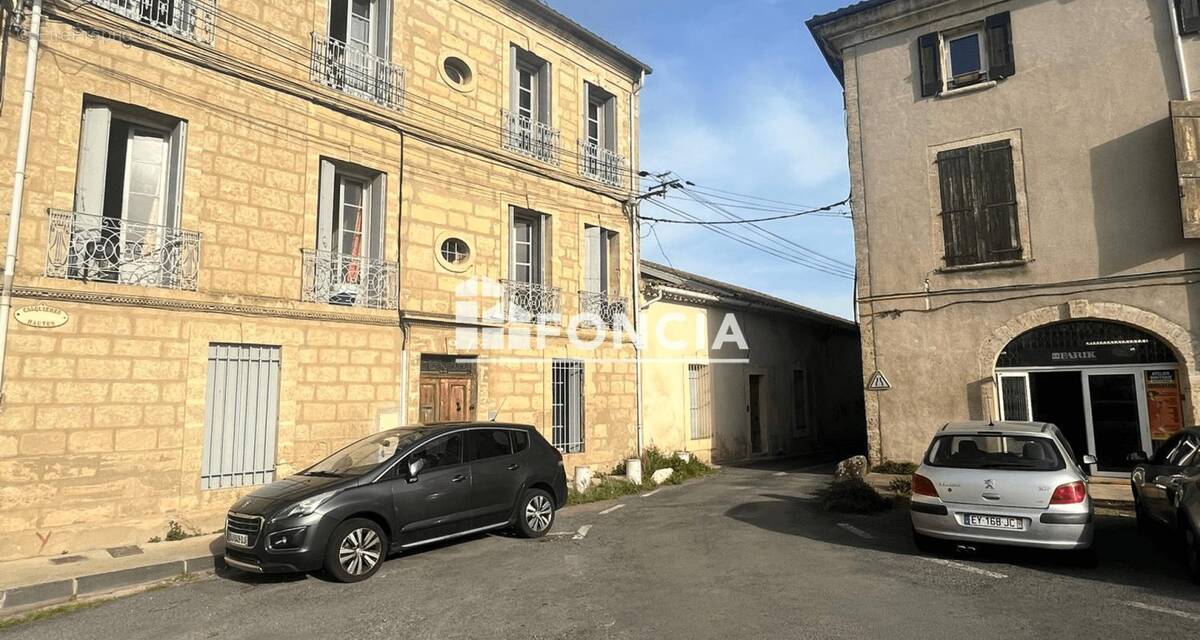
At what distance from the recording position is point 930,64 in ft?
43.6

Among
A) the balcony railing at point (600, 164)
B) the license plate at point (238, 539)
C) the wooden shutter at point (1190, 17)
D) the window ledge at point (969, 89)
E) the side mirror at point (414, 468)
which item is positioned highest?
the wooden shutter at point (1190, 17)

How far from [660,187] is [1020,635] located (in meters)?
11.7

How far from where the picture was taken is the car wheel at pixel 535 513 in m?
8.23

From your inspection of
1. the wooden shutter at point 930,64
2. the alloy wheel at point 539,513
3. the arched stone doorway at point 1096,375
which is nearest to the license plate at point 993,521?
the alloy wheel at point 539,513

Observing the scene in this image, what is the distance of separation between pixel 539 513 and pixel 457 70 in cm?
804

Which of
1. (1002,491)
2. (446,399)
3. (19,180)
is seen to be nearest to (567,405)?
(446,399)

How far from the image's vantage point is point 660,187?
49.5 feet

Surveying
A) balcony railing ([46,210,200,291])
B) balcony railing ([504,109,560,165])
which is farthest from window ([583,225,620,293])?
Answer: balcony railing ([46,210,200,291])

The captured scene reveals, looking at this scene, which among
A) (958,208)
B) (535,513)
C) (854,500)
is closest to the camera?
(535,513)

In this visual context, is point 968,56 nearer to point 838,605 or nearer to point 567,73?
point 567,73

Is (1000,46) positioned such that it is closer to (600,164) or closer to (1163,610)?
(600,164)

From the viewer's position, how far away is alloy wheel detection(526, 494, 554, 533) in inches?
328

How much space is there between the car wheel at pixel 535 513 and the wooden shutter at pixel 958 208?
9060mm

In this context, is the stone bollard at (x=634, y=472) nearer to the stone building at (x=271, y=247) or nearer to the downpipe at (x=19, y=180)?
the stone building at (x=271, y=247)
